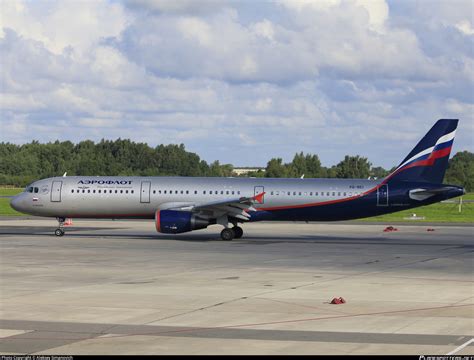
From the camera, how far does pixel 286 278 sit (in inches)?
993

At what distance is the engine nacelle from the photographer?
41.2 metres

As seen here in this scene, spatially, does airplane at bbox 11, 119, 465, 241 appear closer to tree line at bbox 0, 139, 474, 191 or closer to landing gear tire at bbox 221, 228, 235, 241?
landing gear tire at bbox 221, 228, 235, 241

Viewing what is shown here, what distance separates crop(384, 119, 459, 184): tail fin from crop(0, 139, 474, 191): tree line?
6862 centimetres

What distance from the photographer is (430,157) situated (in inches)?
1738

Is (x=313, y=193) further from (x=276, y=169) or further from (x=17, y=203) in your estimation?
(x=276, y=169)

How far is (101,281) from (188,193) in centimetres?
2110

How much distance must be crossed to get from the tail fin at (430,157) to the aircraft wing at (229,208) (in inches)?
302

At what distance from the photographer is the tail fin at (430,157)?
145 feet

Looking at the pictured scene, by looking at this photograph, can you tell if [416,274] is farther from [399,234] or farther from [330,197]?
[399,234]

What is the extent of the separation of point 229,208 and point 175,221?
3186 mm

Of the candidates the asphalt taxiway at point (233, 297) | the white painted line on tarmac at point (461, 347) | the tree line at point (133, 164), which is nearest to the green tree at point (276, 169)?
the tree line at point (133, 164)

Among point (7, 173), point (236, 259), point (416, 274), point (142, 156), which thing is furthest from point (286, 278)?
point (7, 173)
